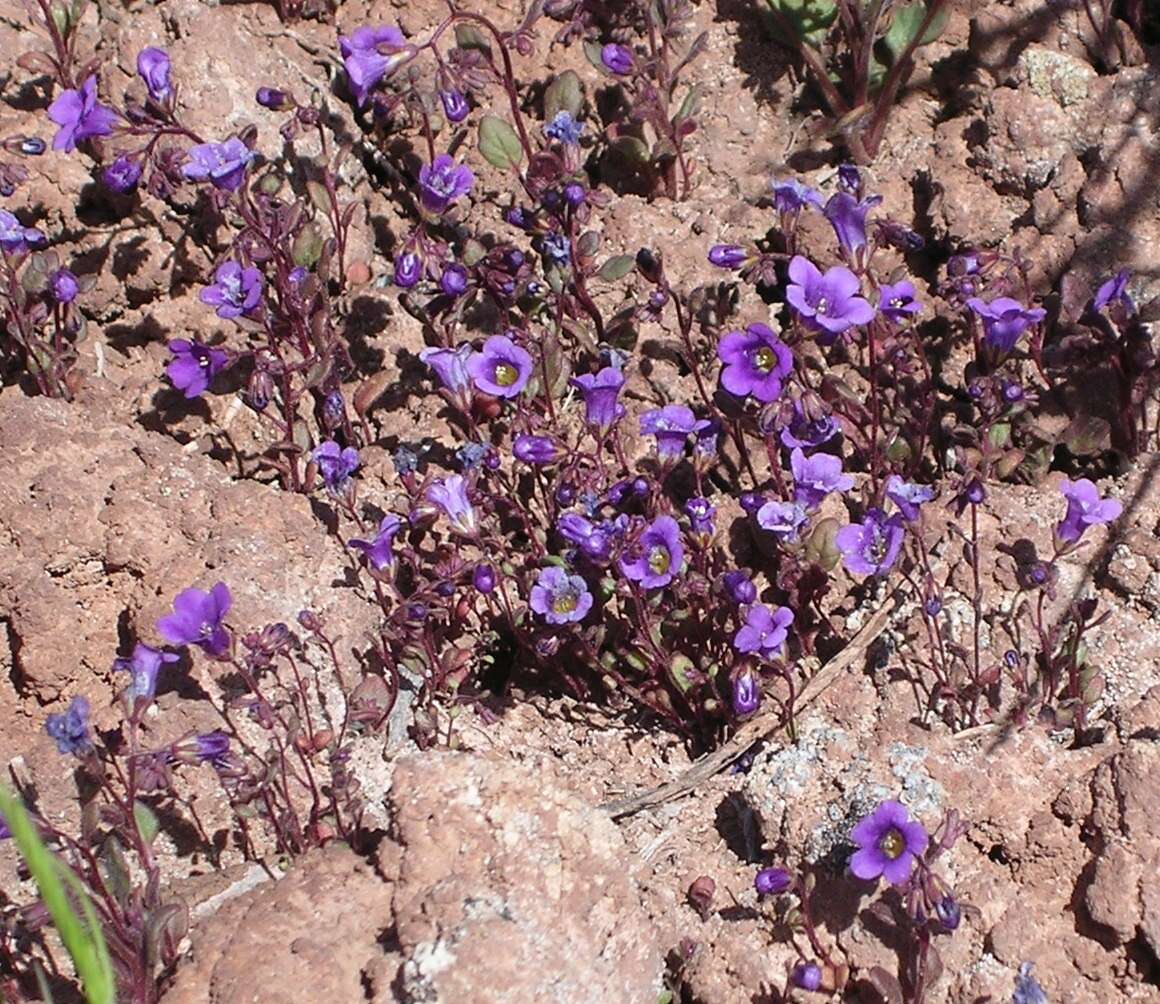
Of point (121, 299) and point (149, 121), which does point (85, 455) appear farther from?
point (149, 121)

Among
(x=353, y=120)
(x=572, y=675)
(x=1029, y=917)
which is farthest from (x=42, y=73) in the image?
(x=1029, y=917)

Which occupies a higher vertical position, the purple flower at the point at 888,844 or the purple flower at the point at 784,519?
the purple flower at the point at 784,519

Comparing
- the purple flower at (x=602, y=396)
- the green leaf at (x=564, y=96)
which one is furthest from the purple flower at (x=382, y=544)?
the green leaf at (x=564, y=96)

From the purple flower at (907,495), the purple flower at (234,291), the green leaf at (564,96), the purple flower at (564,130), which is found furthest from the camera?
the green leaf at (564,96)

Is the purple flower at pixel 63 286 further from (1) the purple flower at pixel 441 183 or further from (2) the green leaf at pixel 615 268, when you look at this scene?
(2) the green leaf at pixel 615 268

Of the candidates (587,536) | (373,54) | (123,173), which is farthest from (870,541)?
(123,173)

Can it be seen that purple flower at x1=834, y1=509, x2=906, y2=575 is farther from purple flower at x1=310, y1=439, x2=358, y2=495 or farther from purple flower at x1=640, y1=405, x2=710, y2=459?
purple flower at x1=310, y1=439, x2=358, y2=495

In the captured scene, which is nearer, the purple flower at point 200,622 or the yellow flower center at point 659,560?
the purple flower at point 200,622

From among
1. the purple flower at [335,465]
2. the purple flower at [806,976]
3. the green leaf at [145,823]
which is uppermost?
the purple flower at [335,465]
